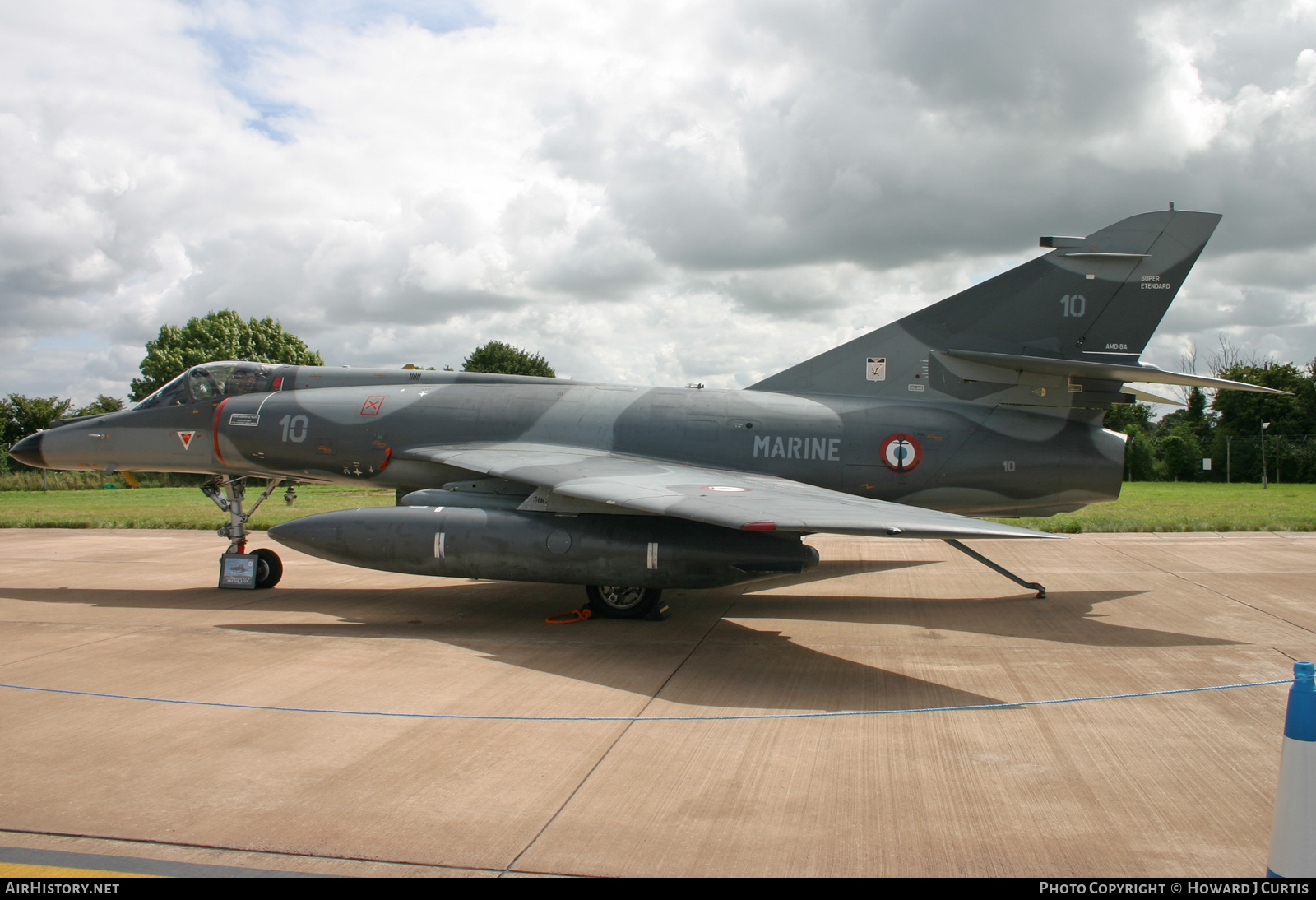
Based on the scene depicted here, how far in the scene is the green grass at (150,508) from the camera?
17.2 m

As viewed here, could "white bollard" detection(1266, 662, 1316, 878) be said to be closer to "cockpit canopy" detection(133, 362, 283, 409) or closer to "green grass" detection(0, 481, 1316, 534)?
"cockpit canopy" detection(133, 362, 283, 409)

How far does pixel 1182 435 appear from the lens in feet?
164

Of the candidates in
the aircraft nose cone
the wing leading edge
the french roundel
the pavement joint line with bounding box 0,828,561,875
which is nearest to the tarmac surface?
the pavement joint line with bounding box 0,828,561,875

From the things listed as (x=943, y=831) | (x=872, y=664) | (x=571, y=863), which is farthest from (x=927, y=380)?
(x=571, y=863)

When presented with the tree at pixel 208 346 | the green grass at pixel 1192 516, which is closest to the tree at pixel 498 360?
the tree at pixel 208 346

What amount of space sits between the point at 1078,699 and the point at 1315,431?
6127 centimetres

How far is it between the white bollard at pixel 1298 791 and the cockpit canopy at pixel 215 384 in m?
10.4

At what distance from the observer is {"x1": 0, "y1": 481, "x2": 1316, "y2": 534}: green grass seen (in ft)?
54.2

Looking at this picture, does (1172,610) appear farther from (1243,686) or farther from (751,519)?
(751,519)

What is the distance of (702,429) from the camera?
925cm

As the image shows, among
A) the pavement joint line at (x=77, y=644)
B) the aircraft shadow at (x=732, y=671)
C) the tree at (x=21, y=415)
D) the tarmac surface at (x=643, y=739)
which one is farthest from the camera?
the tree at (x=21, y=415)

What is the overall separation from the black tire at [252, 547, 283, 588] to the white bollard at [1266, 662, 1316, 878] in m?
9.59

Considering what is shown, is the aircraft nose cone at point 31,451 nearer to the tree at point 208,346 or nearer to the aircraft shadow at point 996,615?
the aircraft shadow at point 996,615

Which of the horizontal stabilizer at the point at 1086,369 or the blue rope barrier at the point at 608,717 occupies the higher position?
the horizontal stabilizer at the point at 1086,369
